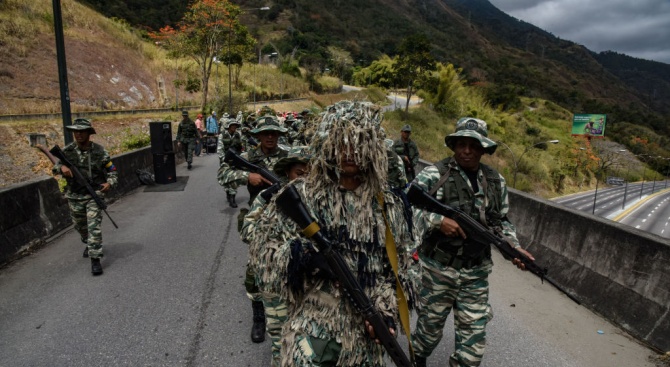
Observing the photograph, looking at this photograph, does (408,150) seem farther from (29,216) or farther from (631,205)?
(631,205)

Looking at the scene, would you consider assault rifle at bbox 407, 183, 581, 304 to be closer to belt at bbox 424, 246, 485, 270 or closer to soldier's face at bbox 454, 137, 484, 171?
belt at bbox 424, 246, 485, 270

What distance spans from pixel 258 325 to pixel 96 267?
2775 mm

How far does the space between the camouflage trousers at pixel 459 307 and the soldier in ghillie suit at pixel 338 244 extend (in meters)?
0.98

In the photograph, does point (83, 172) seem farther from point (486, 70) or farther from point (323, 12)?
point (323, 12)

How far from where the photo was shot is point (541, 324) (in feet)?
14.1

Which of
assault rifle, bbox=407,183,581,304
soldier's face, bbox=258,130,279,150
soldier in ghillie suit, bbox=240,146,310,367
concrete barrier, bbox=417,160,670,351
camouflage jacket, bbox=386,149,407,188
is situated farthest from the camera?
camouflage jacket, bbox=386,149,407,188

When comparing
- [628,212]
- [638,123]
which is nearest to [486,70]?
[638,123]

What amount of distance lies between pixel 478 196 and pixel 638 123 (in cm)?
13791

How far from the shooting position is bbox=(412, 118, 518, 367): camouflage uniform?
2.93 meters

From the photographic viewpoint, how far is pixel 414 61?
32781mm

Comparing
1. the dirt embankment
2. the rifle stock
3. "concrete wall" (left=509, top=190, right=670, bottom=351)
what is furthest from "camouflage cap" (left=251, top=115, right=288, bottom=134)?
the dirt embankment

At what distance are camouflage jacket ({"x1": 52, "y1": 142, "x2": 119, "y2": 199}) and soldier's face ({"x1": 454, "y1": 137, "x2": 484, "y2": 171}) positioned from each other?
4793 mm

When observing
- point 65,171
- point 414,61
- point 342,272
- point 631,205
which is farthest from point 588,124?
point 342,272

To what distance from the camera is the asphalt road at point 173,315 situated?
11.6 ft
